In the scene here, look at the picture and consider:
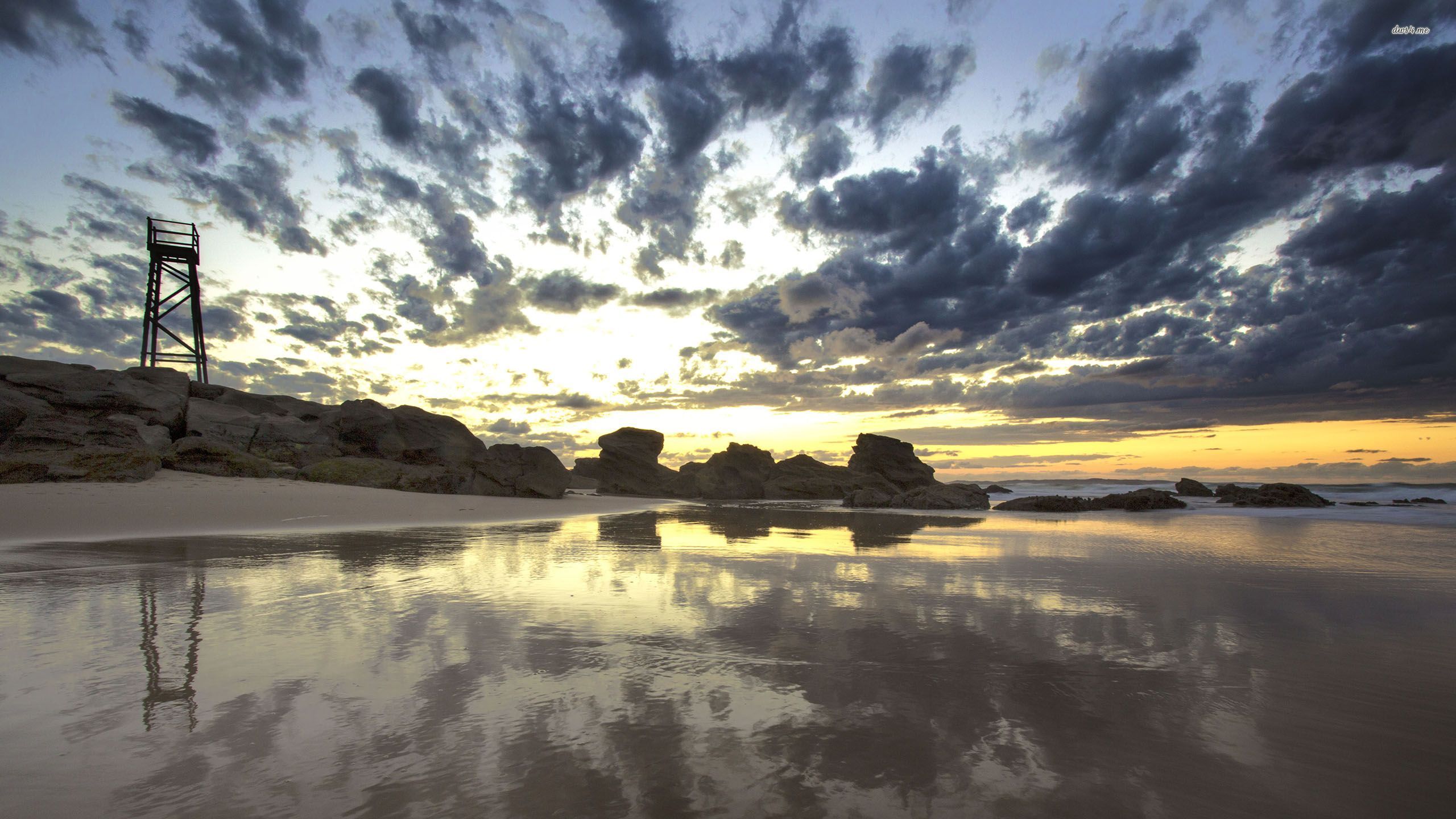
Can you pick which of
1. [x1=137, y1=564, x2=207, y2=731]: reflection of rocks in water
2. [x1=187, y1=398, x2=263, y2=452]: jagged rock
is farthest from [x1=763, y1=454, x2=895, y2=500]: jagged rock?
[x1=137, y1=564, x2=207, y2=731]: reflection of rocks in water

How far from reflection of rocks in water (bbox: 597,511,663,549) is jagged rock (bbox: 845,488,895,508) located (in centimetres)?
1183

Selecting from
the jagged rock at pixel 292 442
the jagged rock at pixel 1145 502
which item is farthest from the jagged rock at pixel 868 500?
the jagged rock at pixel 292 442

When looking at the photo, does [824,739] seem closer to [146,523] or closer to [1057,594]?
[1057,594]

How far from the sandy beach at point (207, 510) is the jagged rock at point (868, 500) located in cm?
1603

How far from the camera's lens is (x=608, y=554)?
9477 millimetres

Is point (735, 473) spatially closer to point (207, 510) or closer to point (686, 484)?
point (686, 484)

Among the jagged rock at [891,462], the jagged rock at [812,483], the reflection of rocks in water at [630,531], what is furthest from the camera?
the jagged rock at [812,483]

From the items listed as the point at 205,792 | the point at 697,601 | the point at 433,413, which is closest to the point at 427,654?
the point at 205,792

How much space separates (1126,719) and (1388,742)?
3.87 feet

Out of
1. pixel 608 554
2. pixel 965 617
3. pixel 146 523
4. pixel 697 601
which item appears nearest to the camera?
pixel 965 617

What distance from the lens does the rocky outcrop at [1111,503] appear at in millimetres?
24234

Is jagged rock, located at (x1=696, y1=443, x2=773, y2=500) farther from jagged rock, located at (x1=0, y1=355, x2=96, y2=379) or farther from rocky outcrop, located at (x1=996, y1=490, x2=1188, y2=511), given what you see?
jagged rock, located at (x1=0, y1=355, x2=96, y2=379)

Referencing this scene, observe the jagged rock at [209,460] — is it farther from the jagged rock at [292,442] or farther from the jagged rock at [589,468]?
the jagged rock at [589,468]

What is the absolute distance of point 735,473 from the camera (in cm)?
5394
